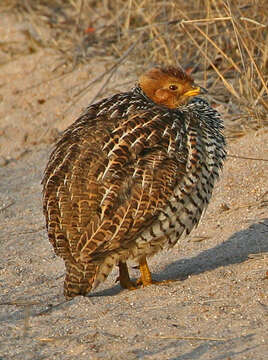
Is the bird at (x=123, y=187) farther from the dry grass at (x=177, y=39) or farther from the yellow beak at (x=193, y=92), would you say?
the dry grass at (x=177, y=39)

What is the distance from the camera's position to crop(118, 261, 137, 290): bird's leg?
564 centimetres

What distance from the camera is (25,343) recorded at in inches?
185

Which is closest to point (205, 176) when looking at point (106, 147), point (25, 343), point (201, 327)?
point (106, 147)

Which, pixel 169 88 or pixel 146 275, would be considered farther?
pixel 169 88

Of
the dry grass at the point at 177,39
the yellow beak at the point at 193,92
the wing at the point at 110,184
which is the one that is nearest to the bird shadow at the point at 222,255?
the wing at the point at 110,184

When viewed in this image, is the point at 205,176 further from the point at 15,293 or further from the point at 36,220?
the point at 36,220

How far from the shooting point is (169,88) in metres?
6.05

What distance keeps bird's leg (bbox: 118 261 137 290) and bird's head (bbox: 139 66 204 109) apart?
129 cm

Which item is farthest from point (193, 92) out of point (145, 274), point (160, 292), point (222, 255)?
point (160, 292)

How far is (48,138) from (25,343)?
5163 mm

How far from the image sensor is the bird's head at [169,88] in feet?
19.9

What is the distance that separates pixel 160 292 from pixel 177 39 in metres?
4.59

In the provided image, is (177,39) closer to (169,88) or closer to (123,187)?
(169,88)

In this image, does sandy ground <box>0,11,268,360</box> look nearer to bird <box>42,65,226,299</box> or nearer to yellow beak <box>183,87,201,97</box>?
bird <box>42,65,226,299</box>
